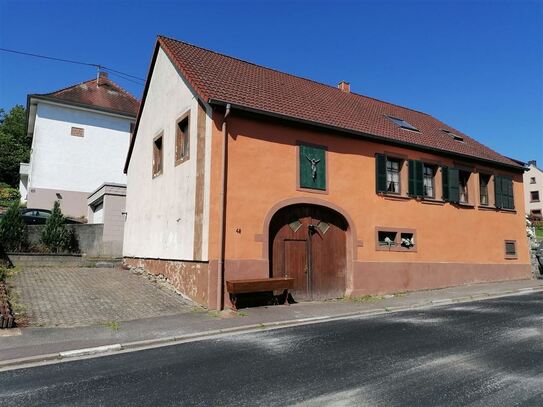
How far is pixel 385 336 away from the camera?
27.2 ft

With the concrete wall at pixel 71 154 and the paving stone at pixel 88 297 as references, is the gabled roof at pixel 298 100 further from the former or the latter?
the concrete wall at pixel 71 154

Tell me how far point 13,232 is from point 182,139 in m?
8.29

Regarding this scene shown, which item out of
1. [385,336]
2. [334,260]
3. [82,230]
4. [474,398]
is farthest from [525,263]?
[82,230]

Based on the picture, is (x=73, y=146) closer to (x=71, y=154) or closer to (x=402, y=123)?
(x=71, y=154)

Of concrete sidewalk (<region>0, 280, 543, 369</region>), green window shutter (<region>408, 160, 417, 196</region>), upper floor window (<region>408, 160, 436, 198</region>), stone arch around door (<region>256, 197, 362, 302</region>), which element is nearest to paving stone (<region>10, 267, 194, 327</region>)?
concrete sidewalk (<region>0, 280, 543, 369</region>)

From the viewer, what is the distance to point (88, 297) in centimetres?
1196

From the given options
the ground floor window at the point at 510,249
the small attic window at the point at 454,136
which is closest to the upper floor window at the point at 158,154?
the small attic window at the point at 454,136

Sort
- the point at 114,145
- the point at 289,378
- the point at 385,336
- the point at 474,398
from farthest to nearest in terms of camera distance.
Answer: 1. the point at 114,145
2. the point at 385,336
3. the point at 289,378
4. the point at 474,398

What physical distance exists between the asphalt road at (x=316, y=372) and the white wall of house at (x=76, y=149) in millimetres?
23093

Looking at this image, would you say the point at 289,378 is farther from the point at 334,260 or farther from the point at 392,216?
the point at 392,216

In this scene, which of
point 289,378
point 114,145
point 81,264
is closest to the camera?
point 289,378

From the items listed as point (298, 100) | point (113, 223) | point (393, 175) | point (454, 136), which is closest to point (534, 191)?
point (454, 136)

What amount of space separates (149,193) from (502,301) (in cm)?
1178

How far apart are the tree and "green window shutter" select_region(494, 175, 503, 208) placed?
44.9 m
